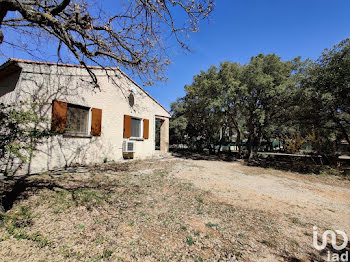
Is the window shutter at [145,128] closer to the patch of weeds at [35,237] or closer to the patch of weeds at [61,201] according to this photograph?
the patch of weeds at [61,201]

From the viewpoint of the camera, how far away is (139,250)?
2164 millimetres

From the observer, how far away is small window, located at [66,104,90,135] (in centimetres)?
701

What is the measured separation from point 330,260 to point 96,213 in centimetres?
378

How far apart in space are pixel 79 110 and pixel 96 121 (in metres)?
0.89

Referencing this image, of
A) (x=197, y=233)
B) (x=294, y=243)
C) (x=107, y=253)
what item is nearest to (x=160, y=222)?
(x=197, y=233)

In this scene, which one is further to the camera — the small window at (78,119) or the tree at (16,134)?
the small window at (78,119)

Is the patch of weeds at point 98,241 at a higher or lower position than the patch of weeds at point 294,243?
higher

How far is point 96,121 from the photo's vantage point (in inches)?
310

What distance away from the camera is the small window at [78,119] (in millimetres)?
7008

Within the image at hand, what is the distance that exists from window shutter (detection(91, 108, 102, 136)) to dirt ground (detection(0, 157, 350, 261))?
3.23m

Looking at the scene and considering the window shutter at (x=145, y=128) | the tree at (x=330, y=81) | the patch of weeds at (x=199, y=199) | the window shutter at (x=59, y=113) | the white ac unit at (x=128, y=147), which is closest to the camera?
the patch of weeds at (x=199, y=199)

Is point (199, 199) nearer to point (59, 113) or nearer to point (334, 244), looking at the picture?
point (334, 244)

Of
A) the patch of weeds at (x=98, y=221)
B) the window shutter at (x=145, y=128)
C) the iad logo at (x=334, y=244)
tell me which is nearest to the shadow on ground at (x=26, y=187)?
the patch of weeds at (x=98, y=221)

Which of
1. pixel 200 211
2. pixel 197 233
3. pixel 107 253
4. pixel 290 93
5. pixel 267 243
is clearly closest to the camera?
pixel 107 253
